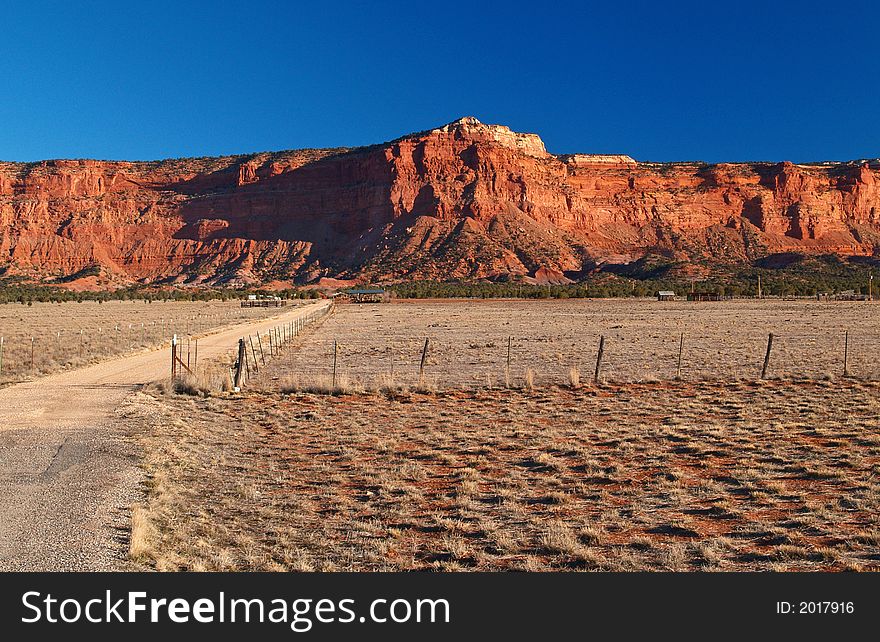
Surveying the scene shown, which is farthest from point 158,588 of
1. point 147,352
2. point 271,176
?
point 271,176

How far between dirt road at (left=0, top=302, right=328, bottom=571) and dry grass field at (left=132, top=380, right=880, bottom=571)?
0.39 metres

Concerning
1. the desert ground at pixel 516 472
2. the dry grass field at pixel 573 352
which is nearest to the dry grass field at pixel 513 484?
the desert ground at pixel 516 472

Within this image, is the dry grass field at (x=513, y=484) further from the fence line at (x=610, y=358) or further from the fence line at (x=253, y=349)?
the fence line at (x=610, y=358)

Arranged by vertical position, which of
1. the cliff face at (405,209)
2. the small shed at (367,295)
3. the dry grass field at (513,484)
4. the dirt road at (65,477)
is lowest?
the dry grass field at (513,484)

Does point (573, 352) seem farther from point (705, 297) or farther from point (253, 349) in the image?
point (705, 297)

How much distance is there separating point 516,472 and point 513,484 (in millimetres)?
696

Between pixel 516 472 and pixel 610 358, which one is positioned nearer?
pixel 516 472

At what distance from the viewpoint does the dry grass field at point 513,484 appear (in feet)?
24.3

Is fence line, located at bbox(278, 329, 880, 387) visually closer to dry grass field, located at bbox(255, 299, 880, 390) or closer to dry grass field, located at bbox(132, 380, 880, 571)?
dry grass field, located at bbox(255, 299, 880, 390)

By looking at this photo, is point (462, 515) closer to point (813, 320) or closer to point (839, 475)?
point (839, 475)

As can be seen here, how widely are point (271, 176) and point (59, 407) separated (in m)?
160

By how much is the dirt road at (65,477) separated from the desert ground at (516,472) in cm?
37

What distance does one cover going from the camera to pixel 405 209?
154 meters

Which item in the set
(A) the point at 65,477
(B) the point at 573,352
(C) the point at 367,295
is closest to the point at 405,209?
(C) the point at 367,295
